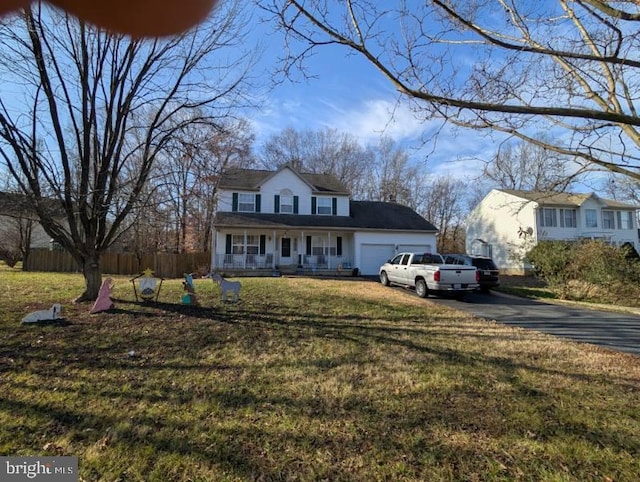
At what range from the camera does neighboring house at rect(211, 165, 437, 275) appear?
22.4 meters

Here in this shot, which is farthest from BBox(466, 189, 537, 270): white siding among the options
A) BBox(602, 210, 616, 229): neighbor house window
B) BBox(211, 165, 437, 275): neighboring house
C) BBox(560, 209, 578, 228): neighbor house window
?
BBox(211, 165, 437, 275): neighboring house

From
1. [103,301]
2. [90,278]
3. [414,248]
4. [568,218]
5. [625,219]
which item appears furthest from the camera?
[625,219]

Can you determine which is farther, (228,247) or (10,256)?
(10,256)

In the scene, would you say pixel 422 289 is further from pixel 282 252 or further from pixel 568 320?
pixel 282 252

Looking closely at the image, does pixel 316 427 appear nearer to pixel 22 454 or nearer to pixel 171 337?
pixel 22 454

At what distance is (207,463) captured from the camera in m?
2.93

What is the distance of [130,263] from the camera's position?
88.4ft

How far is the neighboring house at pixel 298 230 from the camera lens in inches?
880

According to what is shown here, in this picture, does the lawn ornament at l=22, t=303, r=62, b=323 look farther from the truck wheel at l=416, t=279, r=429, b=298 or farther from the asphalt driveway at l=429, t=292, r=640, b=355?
the truck wheel at l=416, t=279, r=429, b=298

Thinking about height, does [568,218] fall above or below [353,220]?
above

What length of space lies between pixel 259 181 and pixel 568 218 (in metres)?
27.2

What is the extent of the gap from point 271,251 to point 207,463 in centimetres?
2053

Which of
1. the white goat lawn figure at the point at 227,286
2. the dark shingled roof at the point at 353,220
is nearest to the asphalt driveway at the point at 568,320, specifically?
the white goat lawn figure at the point at 227,286

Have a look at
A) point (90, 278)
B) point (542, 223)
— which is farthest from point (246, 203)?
point (542, 223)
